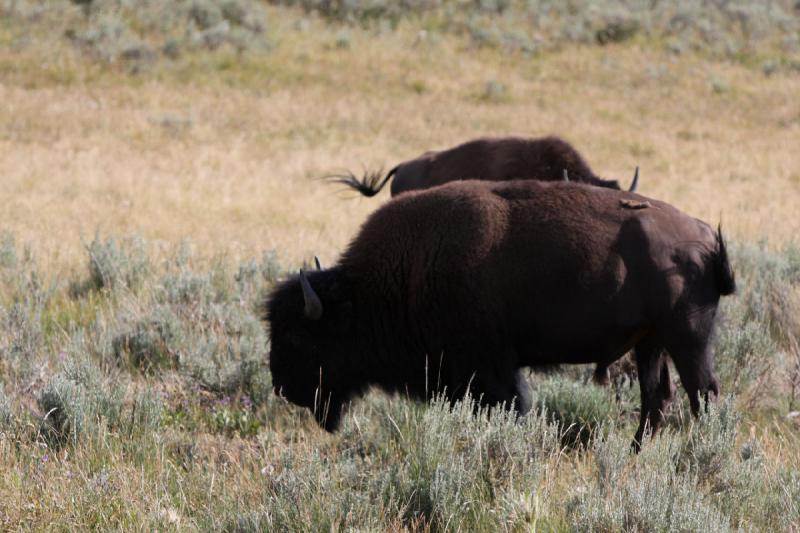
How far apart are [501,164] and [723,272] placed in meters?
4.04

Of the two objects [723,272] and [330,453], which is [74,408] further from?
[723,272]

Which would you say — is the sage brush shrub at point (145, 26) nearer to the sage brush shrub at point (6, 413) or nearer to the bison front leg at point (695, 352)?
the sage brush shrub at point (6, 413)

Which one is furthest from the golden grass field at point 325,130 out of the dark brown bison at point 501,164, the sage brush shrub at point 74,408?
the sage brush shrub at point 74,408

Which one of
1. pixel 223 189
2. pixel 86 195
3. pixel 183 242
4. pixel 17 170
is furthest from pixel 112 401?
pixel 17 170

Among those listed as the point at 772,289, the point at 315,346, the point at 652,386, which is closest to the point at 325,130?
the point at 772,289

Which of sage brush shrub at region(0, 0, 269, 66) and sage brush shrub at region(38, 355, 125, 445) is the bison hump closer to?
sage brush shrub at region(38, 355, 125, 445)

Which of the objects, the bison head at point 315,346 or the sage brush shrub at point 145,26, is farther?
the sage brush shrub at point 145,26

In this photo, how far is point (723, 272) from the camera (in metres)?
4.30

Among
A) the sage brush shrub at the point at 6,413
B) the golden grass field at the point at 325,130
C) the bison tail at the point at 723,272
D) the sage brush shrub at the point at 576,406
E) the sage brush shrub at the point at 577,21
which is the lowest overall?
the golden grass field at the point at 325,130

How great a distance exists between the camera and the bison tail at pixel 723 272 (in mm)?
4293

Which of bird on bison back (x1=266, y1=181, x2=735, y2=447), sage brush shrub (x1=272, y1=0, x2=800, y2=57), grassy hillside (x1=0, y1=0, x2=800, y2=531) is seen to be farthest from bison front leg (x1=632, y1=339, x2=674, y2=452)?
sage brush shrub (x1=272, y1=0, x2=800, y2=57)

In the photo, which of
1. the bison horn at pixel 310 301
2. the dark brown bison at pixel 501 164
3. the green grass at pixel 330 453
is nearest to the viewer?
the green grass at pixel 330 453

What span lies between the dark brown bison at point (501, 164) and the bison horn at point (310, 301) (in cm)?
338

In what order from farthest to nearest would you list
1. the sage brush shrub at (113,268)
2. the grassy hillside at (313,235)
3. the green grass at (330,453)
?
the sage brush shrub at (113,268)
the grassy hillside at (313,235)
the green grass at (330,453)
